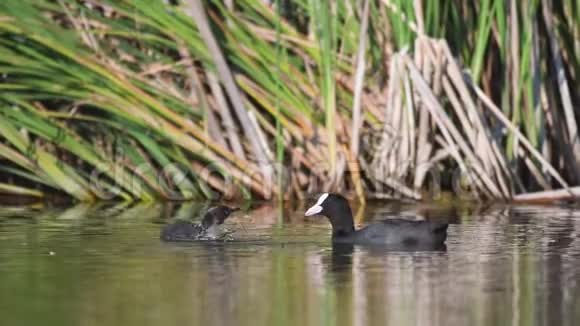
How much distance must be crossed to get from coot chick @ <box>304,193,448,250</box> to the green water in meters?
0.13

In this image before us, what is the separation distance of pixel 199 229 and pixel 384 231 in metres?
1.26

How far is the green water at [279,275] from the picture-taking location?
798 centimetres

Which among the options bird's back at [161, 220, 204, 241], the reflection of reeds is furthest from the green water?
the reflection of reeds

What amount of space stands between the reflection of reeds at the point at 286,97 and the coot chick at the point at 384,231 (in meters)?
2.44

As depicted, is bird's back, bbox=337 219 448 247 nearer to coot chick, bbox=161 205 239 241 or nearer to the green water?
the green water

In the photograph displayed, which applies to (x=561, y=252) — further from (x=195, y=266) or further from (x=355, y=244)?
(x=195, y=266)

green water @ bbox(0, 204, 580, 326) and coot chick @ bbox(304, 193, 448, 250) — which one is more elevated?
coot chick @ bbox(304, 193, 448, 250)

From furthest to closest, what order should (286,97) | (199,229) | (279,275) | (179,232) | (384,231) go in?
(286,97)
(199,229)
(179,232)
(384,231)
(279,275)

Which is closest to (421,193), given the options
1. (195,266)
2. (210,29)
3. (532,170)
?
(532,170)

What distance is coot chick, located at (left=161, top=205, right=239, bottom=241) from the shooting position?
11.3m

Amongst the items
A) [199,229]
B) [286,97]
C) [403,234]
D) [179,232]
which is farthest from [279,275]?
[286,97]

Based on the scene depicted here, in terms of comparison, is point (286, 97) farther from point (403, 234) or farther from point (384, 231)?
point (403, 234)

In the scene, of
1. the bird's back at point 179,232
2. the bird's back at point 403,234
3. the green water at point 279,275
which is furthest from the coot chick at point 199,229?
the bird's back at point 403,234

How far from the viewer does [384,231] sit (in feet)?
36.3
